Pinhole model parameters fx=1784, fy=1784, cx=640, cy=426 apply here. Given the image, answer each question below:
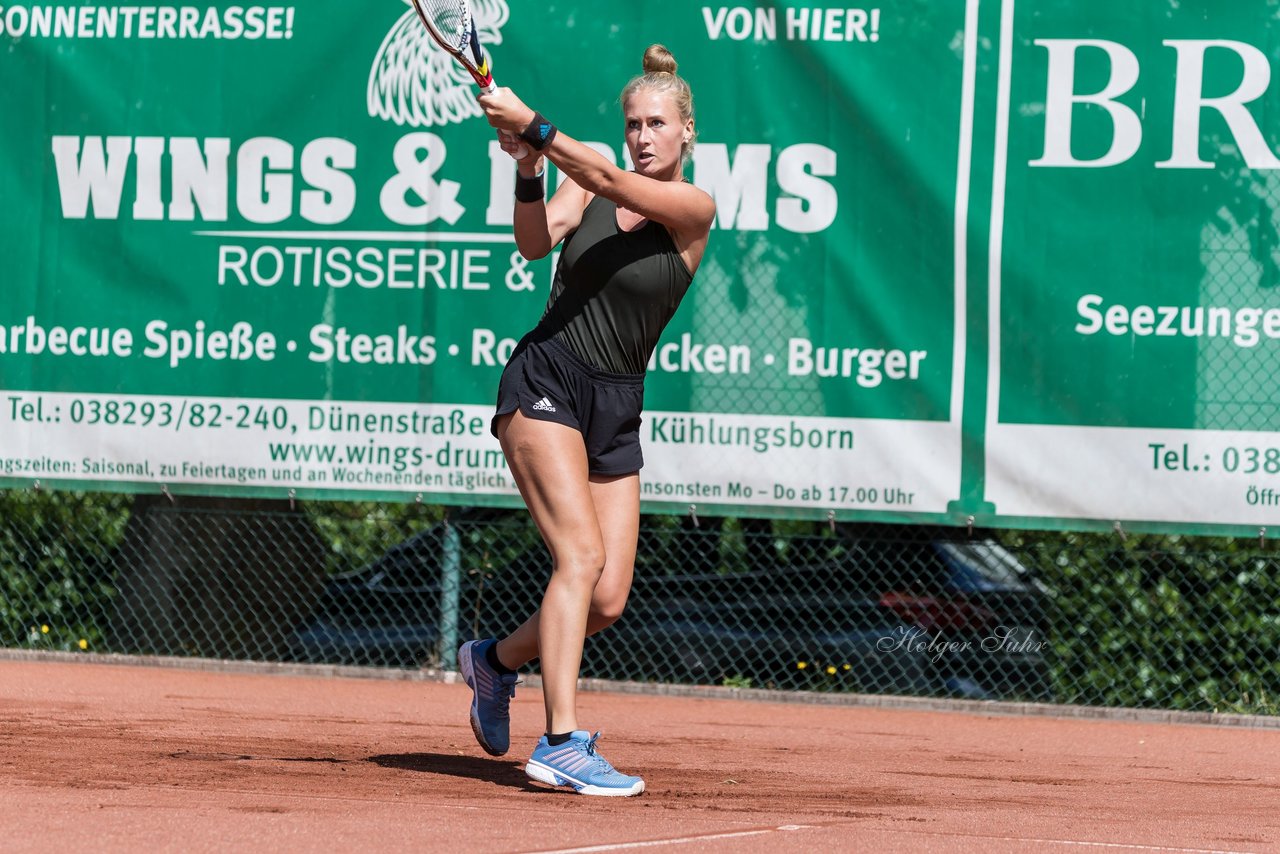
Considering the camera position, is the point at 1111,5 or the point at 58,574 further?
the point at 58,574

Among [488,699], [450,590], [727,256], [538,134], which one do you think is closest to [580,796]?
[488,699]

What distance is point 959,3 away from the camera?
6.62 meters

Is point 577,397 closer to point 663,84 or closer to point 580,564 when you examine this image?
point 580,564

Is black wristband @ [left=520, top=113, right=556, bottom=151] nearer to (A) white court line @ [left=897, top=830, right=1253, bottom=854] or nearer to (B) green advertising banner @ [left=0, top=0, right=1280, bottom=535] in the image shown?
(A) white court line @ [left=897, top=830, right=1253, bottom=854]

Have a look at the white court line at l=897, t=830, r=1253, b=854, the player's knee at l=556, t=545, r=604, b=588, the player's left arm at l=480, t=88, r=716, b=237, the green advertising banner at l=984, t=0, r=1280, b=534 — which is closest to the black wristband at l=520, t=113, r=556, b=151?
the player's left arm at l=480, t=88, r=716, b=237

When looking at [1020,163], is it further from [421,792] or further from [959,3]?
[421,792]

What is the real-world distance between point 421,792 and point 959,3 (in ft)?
12.6

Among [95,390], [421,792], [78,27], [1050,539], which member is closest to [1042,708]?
[1050,539]

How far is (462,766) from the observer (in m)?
4.75

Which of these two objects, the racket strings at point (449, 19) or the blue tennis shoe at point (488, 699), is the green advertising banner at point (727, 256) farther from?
the racket strings at point (449, 19)

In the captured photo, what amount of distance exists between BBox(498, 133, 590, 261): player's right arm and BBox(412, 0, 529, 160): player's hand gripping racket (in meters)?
0.06

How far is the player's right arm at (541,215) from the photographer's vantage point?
4.11 m

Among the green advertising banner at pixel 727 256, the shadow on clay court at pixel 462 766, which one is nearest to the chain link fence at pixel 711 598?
the green advertising banner at pixel 727 256

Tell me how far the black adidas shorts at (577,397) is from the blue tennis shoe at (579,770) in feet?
2.24
